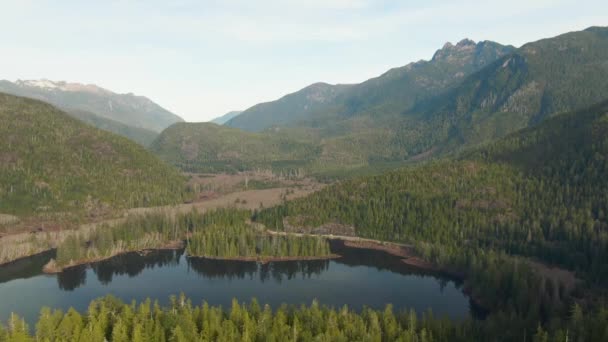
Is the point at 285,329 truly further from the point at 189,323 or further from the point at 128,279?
the point at 128,279

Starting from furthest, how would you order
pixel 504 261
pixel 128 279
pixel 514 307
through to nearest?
1. pixel 128 279
2. pixel 504 261
3. pixel 514 307

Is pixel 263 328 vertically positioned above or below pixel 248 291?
above

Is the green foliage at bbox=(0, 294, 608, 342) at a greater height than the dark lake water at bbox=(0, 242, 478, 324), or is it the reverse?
the green foliage at bbox=(0, 294, 608, 342)

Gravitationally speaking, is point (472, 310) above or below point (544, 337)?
below

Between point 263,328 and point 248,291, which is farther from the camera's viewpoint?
point 248,291

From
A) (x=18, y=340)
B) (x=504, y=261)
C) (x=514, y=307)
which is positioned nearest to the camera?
(x=18, y=340)

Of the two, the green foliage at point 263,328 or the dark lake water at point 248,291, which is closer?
the green foliage at point 263,328

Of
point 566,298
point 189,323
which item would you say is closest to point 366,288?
point 566,298

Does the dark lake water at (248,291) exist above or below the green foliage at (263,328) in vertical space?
below

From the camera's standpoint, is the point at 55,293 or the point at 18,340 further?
the point at 55,293

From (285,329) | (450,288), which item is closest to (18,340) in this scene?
(285,329)

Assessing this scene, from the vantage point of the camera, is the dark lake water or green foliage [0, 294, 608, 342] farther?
the dark lake water
